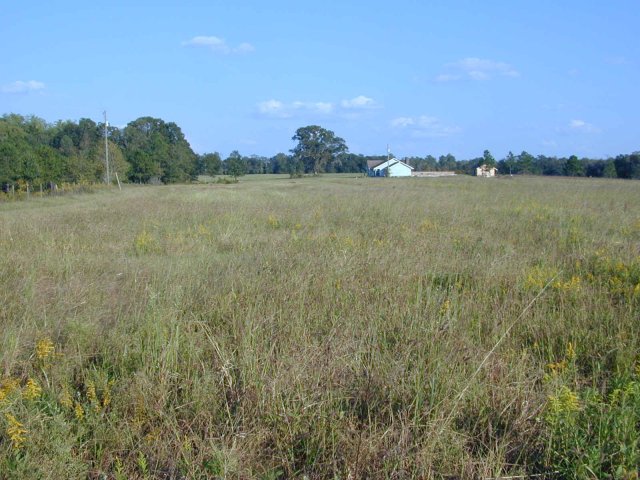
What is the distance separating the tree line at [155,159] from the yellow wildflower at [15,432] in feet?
149

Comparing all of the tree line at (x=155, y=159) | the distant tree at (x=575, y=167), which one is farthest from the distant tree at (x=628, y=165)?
the distant tree at (x=575, y=167)

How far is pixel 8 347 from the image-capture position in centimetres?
396

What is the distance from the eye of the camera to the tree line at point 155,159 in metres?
47.5

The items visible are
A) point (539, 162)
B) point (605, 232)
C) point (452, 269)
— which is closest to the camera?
point (452, 269)

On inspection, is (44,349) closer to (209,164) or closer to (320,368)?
(320,368)

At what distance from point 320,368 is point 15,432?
1.80 m

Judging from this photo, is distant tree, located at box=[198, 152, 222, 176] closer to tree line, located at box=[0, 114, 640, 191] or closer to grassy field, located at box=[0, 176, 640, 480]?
tree line, located at box=[0, 114, 640, 191]

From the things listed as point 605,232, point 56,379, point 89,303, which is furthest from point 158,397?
point 605,232

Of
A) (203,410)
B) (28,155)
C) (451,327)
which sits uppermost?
(28,155)

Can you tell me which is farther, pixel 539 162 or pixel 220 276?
pixel 539 162

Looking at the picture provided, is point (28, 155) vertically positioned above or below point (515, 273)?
above

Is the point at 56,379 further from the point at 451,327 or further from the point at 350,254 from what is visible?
the point at 350,254

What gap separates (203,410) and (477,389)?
1.69 meters

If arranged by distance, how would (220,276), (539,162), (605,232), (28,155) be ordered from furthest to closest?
1. (539,162)
2. (28,155)
3. (605,232)
4. (220,276)
